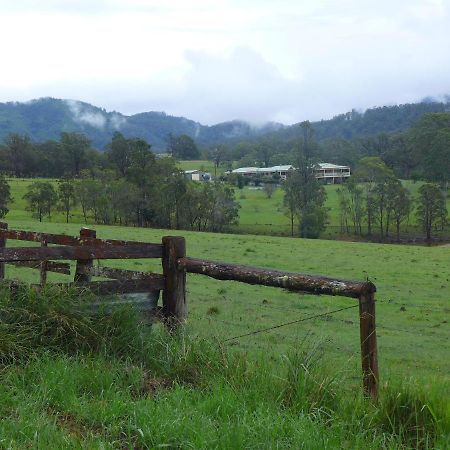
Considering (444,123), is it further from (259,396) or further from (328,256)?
(259,396)

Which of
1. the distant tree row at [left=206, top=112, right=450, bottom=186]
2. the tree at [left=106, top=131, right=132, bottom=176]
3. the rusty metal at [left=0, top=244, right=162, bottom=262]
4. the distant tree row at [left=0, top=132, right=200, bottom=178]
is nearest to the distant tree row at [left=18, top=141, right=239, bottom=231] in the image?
the tree at [left=106, top=131, right=132, bottom=176]

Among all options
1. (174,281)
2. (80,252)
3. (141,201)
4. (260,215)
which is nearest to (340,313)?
(174,281)

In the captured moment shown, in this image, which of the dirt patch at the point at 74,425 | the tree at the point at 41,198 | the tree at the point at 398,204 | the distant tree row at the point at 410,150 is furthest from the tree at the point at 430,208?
the dirt patch at the point at 74,425

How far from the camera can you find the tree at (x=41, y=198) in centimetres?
8788

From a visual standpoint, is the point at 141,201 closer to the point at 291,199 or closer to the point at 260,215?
the point at 291,199

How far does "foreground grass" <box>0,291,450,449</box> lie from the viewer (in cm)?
475

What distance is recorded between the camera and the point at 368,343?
5.52m

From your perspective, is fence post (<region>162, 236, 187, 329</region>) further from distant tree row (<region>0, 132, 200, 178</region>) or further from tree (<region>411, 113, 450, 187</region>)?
tree (<region>411, 113, 450, 187</region>)

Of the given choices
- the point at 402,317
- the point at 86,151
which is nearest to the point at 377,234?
the point at 86,151

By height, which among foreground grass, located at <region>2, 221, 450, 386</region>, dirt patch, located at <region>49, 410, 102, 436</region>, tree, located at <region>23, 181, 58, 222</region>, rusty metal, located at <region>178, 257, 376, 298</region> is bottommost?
foreground grass, located at <region>2, 221, 450, 386</region>

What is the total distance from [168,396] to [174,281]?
1.98 metres

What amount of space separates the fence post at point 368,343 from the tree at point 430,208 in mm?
92906

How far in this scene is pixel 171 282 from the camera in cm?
740

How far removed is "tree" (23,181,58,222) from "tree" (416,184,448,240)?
5520 centimetres
